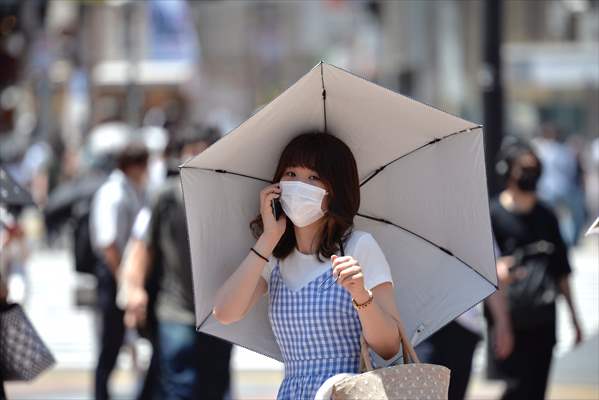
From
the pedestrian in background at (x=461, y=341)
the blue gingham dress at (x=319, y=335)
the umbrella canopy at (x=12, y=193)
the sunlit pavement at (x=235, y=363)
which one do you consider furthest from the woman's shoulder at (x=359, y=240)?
the sunlit pavement at (x=235, y=363)

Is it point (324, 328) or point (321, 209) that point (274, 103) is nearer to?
point (321, 209)

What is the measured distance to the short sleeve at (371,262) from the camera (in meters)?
4.50

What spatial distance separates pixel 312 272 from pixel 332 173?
1.01ft

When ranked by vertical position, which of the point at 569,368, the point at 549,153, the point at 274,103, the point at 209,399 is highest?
the point at 274,103

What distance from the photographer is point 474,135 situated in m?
4.79

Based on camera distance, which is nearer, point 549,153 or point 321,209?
point 321,209

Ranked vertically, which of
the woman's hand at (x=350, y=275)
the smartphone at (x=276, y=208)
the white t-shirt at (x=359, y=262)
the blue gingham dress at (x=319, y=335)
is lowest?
the blue gingham dress at (x=319, y=335)

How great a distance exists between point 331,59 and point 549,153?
2670 centimetres

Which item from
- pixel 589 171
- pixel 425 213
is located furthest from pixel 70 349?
pixel 589 171

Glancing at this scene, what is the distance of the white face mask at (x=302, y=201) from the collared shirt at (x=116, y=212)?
4183 millimetres

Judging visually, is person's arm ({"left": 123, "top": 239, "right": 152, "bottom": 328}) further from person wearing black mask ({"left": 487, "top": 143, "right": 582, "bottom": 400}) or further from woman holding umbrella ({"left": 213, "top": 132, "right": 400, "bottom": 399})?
woman holding umbrella ({"left": 213, "top": 132, "right": 400, "bottom": 399})

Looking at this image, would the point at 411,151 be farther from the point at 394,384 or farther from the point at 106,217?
the point at 106,217

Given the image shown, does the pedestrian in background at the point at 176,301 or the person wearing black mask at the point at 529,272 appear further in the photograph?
the person wearing black mask at the point at 529,272

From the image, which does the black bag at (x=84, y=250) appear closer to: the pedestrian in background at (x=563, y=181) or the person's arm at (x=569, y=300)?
the person's arm at (x=569, y=300)
